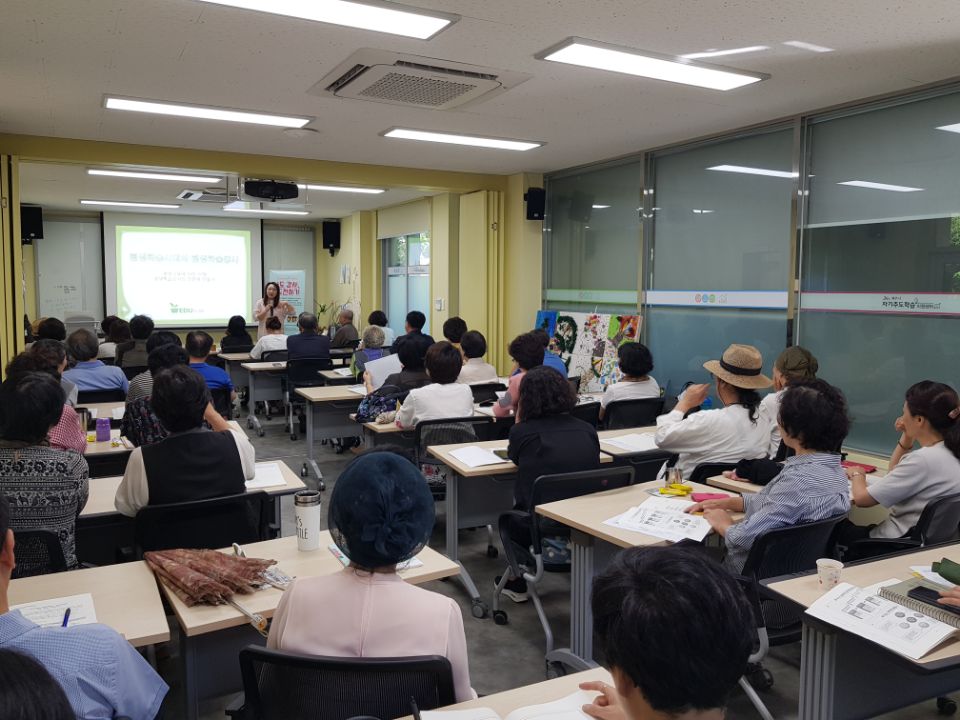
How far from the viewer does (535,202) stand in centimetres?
796

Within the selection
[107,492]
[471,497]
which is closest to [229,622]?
[107,492]

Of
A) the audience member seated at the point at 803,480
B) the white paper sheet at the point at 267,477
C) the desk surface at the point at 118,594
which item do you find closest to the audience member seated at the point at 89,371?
the white paper sheet at the point at 267,477

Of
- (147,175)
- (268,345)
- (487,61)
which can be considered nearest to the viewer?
(487,61)

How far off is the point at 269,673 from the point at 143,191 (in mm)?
9867

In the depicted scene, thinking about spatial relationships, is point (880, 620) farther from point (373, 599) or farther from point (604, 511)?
point (373, 599)

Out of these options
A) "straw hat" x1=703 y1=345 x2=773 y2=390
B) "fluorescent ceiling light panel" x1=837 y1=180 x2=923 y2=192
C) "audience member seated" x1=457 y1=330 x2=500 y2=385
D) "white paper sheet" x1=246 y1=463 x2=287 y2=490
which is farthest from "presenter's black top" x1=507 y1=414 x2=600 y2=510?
"fluorescent ceiling light panel" x1=837 y1=180 x2=923 y2=192

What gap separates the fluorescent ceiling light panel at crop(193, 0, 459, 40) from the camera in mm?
3148

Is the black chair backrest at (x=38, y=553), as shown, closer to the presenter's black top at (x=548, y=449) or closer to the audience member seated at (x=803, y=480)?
the presenter's black top at (x=548, y=449)

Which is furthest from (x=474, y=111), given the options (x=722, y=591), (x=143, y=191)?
(x=143, y=191)

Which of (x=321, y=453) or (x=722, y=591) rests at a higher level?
(x=722, y=591)

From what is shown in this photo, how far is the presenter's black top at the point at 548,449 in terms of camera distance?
3363mm

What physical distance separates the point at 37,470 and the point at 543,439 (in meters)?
2.04

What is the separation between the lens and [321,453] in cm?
706

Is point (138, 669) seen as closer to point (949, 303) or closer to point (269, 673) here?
point (269, 673)
